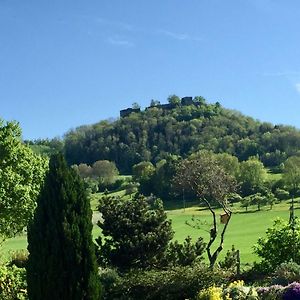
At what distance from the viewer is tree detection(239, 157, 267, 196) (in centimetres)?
9338

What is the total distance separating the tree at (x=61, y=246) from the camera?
11.8m

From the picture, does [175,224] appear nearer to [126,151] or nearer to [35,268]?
[35,268]

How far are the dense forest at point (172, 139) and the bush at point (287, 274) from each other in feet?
400

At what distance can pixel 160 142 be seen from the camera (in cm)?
16038

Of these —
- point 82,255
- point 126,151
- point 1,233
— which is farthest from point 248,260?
point 126,151

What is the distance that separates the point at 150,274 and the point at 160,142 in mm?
145394

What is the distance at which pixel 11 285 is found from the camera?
56.0ft

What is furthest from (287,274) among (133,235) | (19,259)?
(19,259)

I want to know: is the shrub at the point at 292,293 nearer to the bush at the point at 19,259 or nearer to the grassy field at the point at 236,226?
the bush at the point at 19,259

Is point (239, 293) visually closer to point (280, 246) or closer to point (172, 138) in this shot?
point (280, 246)

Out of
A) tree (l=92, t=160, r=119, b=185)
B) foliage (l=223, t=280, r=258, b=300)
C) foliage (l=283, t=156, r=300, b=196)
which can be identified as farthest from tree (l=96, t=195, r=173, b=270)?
tree (l=92, t=160, r=119, b=185)

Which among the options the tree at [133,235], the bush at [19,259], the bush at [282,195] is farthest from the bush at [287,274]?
the bush at [282,195]

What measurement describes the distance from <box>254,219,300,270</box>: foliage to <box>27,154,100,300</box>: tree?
26.8ft

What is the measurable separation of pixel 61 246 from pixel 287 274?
6263 mm
